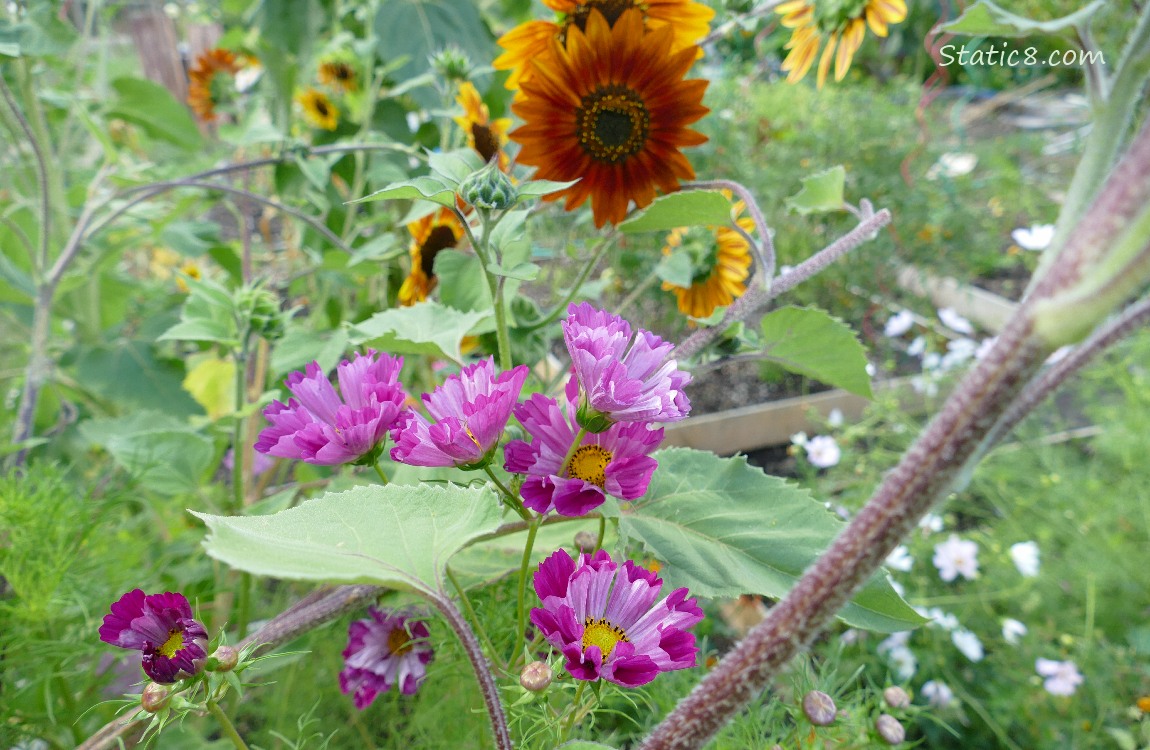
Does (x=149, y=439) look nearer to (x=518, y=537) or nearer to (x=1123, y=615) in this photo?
(x=518, y=537)

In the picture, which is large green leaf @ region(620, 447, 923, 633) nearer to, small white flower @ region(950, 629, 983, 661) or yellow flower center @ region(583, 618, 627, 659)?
yellow flower center @ region(583, 618, 627, 659)

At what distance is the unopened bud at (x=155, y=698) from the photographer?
0.24 meters

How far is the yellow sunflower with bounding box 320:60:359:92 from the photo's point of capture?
3.26 ft

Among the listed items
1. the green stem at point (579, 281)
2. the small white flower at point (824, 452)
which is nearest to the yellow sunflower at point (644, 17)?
the green stem at point (579, 281)

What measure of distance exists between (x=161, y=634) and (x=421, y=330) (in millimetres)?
182

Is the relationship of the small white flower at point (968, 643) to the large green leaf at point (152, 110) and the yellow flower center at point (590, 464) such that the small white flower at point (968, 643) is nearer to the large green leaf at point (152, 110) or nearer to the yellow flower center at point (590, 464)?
the yellow flower center at point (590, 464)

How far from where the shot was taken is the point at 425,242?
540 mm

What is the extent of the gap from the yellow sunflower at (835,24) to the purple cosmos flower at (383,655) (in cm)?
43

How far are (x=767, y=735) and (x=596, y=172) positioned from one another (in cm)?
34

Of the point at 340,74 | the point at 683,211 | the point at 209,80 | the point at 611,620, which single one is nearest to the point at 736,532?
the point at 611,620

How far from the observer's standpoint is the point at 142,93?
87 centimetres

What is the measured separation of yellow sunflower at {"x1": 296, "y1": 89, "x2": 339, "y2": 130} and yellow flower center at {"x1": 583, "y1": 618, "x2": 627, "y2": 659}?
0.85 meters

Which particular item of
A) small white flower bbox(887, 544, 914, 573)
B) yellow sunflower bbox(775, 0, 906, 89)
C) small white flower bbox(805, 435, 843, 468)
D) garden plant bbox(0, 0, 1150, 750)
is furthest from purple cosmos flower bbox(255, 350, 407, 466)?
small white flower bbox(805, 435, 843, 468)

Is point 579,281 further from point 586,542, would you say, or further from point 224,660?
point 224,660
